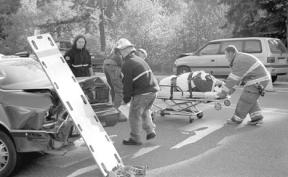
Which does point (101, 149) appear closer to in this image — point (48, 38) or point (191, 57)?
point (48, 38)

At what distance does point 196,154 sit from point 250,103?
227 cm

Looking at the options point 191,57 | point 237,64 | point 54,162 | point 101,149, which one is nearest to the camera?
point 101,149

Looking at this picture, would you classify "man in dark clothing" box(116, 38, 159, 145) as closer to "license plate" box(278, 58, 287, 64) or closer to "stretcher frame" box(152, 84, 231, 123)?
"stretcher frame" box(152, 84, 231, 123)

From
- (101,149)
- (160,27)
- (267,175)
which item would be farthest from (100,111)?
(160,27)

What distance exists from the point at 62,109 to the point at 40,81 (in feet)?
1.96

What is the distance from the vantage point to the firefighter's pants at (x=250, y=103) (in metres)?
8.05

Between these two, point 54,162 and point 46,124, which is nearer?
point 46,124

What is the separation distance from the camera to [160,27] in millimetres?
24031

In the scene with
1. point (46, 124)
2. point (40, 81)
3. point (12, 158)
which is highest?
point (40, 81)

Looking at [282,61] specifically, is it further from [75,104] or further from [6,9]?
[6,9]

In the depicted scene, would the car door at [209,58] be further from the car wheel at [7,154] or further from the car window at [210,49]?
the car wheel at [7,154]

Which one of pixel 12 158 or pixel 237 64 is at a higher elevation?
pixel 237 64

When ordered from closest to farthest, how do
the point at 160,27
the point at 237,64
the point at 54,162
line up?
the point at 54,162 → the point at 237,64 → the point at 160,27

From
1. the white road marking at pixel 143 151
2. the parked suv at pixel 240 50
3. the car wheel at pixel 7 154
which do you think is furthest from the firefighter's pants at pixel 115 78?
the parked suv at pixel 240 50
